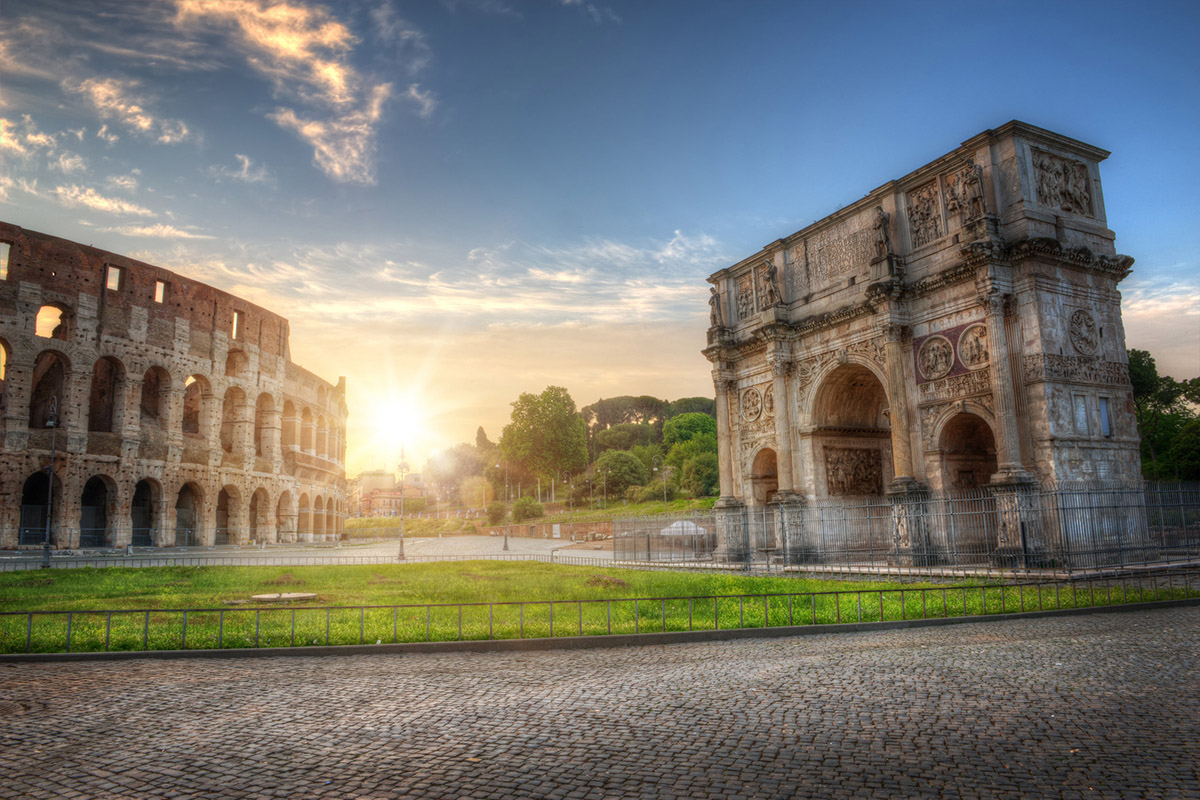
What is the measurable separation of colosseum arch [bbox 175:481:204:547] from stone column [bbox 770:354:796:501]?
34113 millimetres

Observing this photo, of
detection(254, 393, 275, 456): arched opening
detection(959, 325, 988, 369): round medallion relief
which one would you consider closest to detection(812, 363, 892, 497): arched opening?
detection(959, 325, 988, 369): round medallion relief

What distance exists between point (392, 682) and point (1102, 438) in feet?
67.2

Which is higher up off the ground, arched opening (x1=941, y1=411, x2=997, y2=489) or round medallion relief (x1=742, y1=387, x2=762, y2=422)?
round medallion relief (x1=742, y1=387, x2=762, y2=422)

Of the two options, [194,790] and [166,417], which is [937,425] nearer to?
[194,790]

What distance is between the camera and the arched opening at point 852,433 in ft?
90.2

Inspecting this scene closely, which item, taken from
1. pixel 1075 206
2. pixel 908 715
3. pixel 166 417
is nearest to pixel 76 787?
pixel 908 715

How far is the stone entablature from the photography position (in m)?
20.2

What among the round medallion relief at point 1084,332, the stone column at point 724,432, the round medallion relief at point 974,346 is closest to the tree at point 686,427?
the stone column at point 724,432

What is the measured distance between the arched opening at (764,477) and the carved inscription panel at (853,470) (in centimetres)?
292

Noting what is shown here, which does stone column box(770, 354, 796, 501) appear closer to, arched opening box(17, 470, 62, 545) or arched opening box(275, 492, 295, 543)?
arched opening box(17, 470, 62, 545)

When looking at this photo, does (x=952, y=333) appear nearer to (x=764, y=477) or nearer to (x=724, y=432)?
(x=764, y=477)

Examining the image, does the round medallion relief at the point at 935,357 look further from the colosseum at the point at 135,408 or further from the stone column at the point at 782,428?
the colosseum at the point at 135,408

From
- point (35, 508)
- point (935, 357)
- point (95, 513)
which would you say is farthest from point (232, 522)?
point (935, 357)

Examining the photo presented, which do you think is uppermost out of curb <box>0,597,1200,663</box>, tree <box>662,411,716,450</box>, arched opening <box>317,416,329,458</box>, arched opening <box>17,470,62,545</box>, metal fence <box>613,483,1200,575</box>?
tree <box>662,411,716,450</box>
